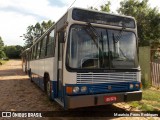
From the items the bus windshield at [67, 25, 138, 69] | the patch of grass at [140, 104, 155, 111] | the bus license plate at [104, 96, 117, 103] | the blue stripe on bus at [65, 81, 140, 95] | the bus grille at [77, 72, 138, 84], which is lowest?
the patch of grass at [140, 104, 155, 111]

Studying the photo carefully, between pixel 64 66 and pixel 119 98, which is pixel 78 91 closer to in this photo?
pixel 64 66

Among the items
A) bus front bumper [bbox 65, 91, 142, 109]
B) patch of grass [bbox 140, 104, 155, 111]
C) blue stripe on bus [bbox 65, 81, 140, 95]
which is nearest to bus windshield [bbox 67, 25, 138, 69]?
blue stripe on bus [bbox 65, 81, 140, 95]

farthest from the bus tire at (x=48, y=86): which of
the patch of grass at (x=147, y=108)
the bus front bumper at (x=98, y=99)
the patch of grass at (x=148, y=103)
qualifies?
the patch of grass at (x=147, y=108)

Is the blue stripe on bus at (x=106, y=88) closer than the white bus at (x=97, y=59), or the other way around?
the white bus at (x=97, y=59)

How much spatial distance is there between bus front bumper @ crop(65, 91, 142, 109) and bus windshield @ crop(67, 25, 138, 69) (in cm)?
83

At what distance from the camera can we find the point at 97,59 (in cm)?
641

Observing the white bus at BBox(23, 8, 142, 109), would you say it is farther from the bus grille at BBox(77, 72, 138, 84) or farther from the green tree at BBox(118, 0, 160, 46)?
the green tree at BBox(118, 0, 160, 46)

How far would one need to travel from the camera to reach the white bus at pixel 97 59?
6.09m

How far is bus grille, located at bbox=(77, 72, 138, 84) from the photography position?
20.2 ft

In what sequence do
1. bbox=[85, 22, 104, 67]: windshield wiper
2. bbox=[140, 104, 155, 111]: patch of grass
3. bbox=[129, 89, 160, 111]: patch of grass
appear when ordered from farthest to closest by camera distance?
bbox=[129, 89, 160, 111]: patch of grass, bbox=[140, 104, 155, 111]: patch of grass, bbox=[85, 22, 104, 67]: windshield wiper

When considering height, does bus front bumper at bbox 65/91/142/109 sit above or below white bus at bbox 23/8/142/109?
below

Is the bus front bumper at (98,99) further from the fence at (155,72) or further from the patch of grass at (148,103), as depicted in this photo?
the fence at (155,72)

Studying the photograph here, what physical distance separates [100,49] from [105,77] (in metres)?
0.85

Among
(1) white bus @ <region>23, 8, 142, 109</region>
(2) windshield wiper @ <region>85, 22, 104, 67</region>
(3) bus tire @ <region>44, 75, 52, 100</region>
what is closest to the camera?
(1) white bus @ <region>23, 8, 142, 109</region>
